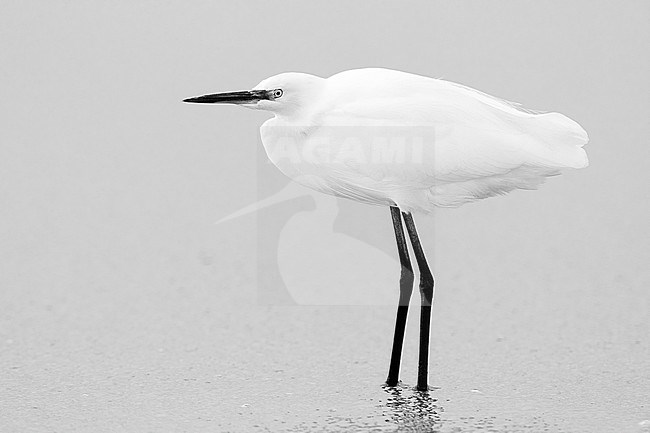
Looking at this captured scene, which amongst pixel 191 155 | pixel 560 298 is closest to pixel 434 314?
pixel 560 298

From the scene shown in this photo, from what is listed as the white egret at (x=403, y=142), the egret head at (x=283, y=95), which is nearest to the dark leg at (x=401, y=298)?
the white egret at (x=403, y=142)

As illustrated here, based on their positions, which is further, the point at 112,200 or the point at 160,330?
the point at 112,200

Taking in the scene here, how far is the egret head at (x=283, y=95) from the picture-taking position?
140 inches

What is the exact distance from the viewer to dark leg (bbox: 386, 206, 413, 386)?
11.7ft

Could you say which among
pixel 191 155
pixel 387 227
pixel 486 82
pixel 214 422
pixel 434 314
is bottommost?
pixel 214 422

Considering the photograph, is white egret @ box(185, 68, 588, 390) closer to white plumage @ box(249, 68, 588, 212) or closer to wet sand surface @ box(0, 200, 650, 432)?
white plumage @ box(249, 68, 588, 212)

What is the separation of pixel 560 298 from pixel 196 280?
57.8 inches

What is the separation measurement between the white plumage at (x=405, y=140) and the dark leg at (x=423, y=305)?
79 millimetres

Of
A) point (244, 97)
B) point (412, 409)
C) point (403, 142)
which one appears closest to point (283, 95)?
point (244, 97)

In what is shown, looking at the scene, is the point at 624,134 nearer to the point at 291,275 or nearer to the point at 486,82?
the point at 486,82

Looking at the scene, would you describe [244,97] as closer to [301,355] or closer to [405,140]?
[405,140]

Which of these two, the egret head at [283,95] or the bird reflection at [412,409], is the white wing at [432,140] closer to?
the egret head at [283,95]

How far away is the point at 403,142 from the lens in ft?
11.3

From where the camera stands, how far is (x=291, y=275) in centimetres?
488
